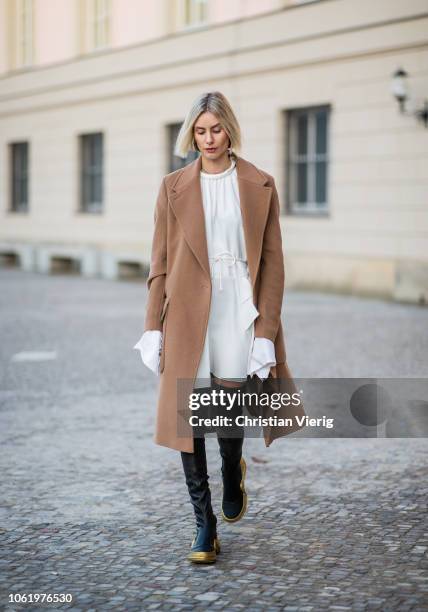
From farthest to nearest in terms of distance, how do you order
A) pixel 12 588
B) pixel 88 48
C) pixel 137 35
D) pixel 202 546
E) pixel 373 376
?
1. pixel 88 48
2. pixel 137 35
3. pixel 373 376
4. pixel 202 546
5. pixel 12 588

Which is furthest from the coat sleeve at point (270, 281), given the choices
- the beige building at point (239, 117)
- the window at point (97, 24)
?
the window at point (97, 24)

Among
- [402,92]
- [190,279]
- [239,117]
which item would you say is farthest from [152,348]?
[239,117]

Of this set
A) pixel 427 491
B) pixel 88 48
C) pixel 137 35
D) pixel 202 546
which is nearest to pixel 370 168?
pixel 137 35

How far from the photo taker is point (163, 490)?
552 centimetres

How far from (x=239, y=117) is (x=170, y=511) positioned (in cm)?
1449

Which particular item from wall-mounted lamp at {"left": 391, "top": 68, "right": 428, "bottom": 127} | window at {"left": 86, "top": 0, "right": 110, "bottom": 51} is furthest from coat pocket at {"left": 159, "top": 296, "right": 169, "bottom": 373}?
window at {"left": 86, "top": 0, "right": 110, "bottom": 51}

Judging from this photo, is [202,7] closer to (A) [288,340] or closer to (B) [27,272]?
(B) [27,272]

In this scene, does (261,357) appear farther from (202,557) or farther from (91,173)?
(91,173)

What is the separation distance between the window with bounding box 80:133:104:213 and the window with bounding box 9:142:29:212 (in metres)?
3.05

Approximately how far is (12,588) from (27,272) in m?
20.6

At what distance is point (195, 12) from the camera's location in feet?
66.5

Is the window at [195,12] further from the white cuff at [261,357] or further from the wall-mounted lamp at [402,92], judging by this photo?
the white cuff at [261,357]

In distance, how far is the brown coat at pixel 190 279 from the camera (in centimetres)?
435

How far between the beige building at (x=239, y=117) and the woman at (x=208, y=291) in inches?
444
